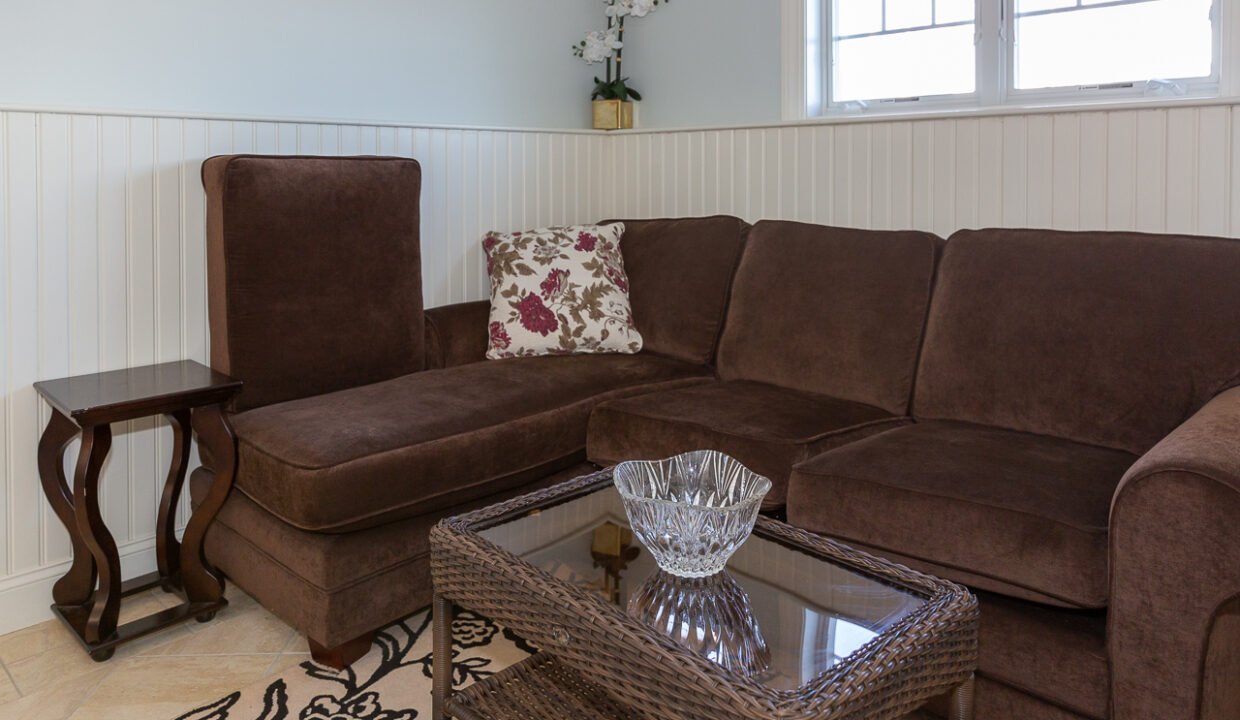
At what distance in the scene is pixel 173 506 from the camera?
232cm

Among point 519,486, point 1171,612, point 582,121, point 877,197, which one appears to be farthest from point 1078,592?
point 582,121

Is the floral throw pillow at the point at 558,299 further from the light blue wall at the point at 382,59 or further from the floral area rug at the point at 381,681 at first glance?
the floral area rug at the point at 381,681

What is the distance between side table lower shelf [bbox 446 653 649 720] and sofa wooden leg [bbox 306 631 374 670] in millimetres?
550

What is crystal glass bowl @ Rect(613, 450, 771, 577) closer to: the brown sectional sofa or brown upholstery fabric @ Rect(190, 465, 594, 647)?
the brown sectional sofa

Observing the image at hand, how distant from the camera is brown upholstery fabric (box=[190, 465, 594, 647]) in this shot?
1.96m

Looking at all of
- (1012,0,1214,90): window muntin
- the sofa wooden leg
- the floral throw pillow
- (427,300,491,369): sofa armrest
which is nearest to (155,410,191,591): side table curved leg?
the sofa wooden leg

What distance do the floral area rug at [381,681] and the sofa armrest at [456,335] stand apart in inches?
35.4

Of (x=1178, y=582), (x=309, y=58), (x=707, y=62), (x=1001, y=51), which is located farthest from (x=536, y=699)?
(x=707, y=62)

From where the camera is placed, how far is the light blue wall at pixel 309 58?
2.23m

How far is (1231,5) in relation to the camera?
2344 millimetres

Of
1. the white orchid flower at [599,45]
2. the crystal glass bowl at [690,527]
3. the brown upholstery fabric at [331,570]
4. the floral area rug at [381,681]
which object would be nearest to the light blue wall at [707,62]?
the white orchid flower at [599,45]

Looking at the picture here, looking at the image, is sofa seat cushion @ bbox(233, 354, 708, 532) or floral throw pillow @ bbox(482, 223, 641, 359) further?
floral throw pillow @ bbox(482, 223, 641, 359)

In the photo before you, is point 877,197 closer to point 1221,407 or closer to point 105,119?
point 1221,407

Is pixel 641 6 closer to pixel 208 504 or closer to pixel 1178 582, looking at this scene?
pixel 208 504
